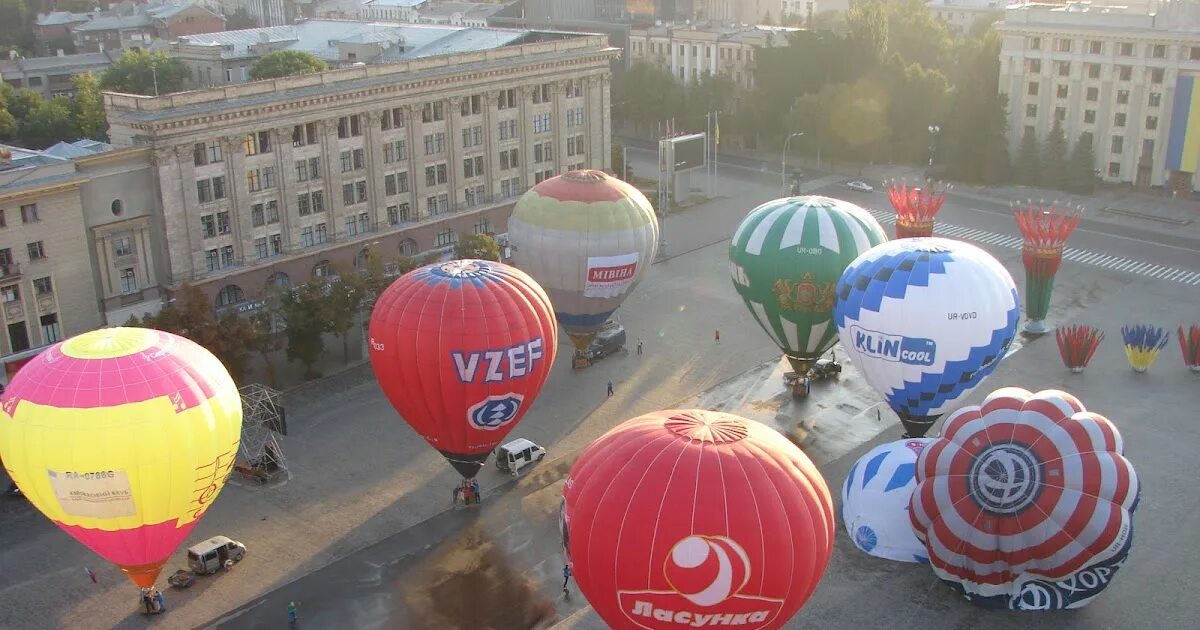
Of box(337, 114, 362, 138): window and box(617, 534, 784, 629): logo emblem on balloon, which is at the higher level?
box(337, 114, 362, 138): window

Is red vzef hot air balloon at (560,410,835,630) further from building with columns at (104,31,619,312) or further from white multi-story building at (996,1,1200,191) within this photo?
white multi-story building at (996,1,1200,191)

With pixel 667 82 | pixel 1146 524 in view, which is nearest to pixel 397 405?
pixel 1146 524

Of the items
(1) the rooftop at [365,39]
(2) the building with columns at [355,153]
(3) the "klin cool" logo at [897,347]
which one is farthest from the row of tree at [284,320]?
(1) the rooftop at [365,39]

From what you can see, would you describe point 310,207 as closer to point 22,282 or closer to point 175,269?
point 175,269

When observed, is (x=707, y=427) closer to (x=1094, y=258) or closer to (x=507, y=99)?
(x=507, y=99)

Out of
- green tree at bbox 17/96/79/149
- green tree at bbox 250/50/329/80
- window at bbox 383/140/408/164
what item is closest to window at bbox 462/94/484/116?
window at bbox 383/140/408/164
